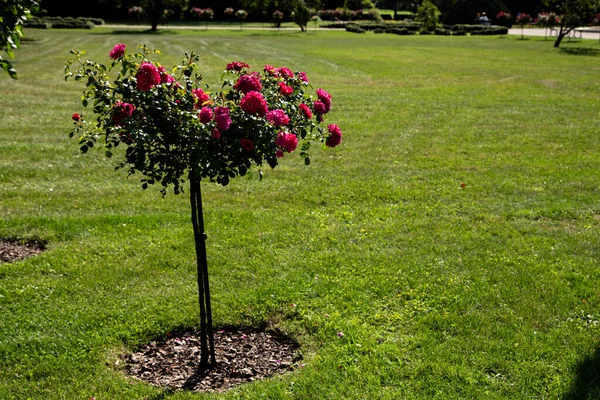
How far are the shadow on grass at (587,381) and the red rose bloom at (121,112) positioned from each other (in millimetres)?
3369

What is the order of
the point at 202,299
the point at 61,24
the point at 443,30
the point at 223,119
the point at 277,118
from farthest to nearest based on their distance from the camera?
the point at 443,30 < the point at 61,24 < the point at 202,299 < the point at 277,118 < the point at 223,119

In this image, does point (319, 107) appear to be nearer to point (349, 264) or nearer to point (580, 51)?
point (349, 264)

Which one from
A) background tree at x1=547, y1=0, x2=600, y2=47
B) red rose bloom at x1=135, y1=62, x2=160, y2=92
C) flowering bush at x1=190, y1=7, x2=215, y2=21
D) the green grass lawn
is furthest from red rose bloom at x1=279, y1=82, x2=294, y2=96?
flowering bush at x1=190, y1=7, x2=215, y2=21

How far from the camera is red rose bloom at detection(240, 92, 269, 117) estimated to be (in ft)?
13.4

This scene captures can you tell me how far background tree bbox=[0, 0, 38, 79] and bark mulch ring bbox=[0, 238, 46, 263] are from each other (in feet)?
8.49

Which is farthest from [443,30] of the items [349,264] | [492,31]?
[349,264]

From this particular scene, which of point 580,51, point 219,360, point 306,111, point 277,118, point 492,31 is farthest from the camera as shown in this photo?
point 492,31

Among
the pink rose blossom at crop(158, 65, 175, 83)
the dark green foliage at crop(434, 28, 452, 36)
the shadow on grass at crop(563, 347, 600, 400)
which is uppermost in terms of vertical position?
the dark green foliage at crop(434, 28, 452, 36)

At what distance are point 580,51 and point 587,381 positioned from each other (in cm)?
→ 3007

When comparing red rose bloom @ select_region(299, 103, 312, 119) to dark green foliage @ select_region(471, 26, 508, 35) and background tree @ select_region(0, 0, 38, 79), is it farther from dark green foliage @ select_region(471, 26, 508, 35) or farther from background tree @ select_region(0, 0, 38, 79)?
dark green foliage @ select_region(471, 26, 508, 35)

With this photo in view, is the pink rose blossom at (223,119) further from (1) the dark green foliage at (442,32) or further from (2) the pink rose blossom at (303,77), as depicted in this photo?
(1) the dark green foliage at (442,32)

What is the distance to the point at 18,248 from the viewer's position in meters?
6.71

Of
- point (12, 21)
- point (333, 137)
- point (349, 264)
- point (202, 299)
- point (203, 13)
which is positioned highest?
point (203, 13)

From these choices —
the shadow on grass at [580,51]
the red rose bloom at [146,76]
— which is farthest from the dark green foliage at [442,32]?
the red rose bloom at [146,76]
